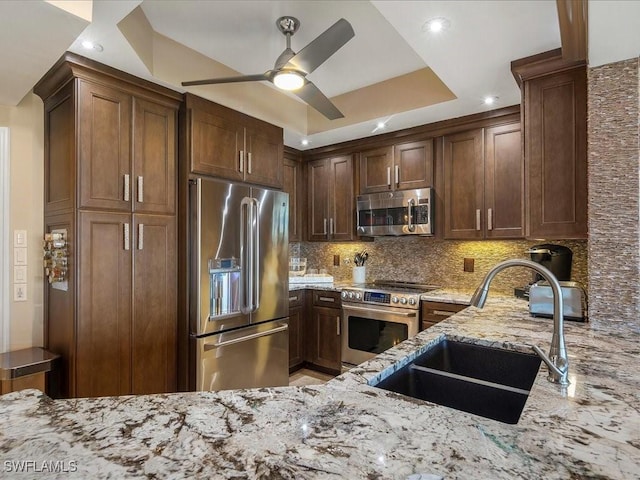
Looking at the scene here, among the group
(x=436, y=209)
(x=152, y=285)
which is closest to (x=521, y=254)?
(x=436, y=209)

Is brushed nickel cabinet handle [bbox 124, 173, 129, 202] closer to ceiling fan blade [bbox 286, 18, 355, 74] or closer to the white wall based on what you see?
the white wall

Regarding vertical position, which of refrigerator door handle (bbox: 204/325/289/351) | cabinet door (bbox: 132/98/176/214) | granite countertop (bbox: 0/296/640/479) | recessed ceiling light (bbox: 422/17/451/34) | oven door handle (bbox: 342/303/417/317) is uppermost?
recessed ceiling light (bbox: 422/17/451/34)

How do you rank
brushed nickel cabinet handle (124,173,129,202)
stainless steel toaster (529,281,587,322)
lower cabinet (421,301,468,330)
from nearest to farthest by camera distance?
stainless steel toaster (529,281,587,322), brushed nickel cabinet handle (124,173,129,202), lower cabinet (421,301,468,330)

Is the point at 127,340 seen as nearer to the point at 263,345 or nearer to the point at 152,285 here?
the point at 152,285

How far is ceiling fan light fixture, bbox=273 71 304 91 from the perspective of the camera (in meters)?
2.01

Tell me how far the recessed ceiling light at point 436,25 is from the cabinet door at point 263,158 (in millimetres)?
1727

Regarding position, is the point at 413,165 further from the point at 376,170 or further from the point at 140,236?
the point at 140,236

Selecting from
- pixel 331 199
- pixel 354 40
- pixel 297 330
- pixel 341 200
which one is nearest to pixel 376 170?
pixel 341 200

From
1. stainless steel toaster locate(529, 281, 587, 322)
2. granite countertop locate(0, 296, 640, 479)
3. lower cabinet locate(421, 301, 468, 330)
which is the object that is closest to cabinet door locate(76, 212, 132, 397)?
granite countertop locate(0, 296, 640, 479)

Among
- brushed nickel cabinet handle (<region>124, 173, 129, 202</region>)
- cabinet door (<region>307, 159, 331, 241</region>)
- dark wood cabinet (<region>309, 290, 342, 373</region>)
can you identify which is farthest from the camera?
cabinet door (<region>307, 159, 331, 241</region>)

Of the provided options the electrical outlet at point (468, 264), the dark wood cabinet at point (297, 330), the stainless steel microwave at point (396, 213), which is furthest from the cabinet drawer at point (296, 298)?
the electrical outlet at point (468, 264)

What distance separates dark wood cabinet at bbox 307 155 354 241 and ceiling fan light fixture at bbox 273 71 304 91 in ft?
5.89

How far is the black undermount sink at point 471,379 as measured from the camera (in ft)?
4.11

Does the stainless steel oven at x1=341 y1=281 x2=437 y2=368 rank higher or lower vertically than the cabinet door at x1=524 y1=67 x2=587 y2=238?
lower
